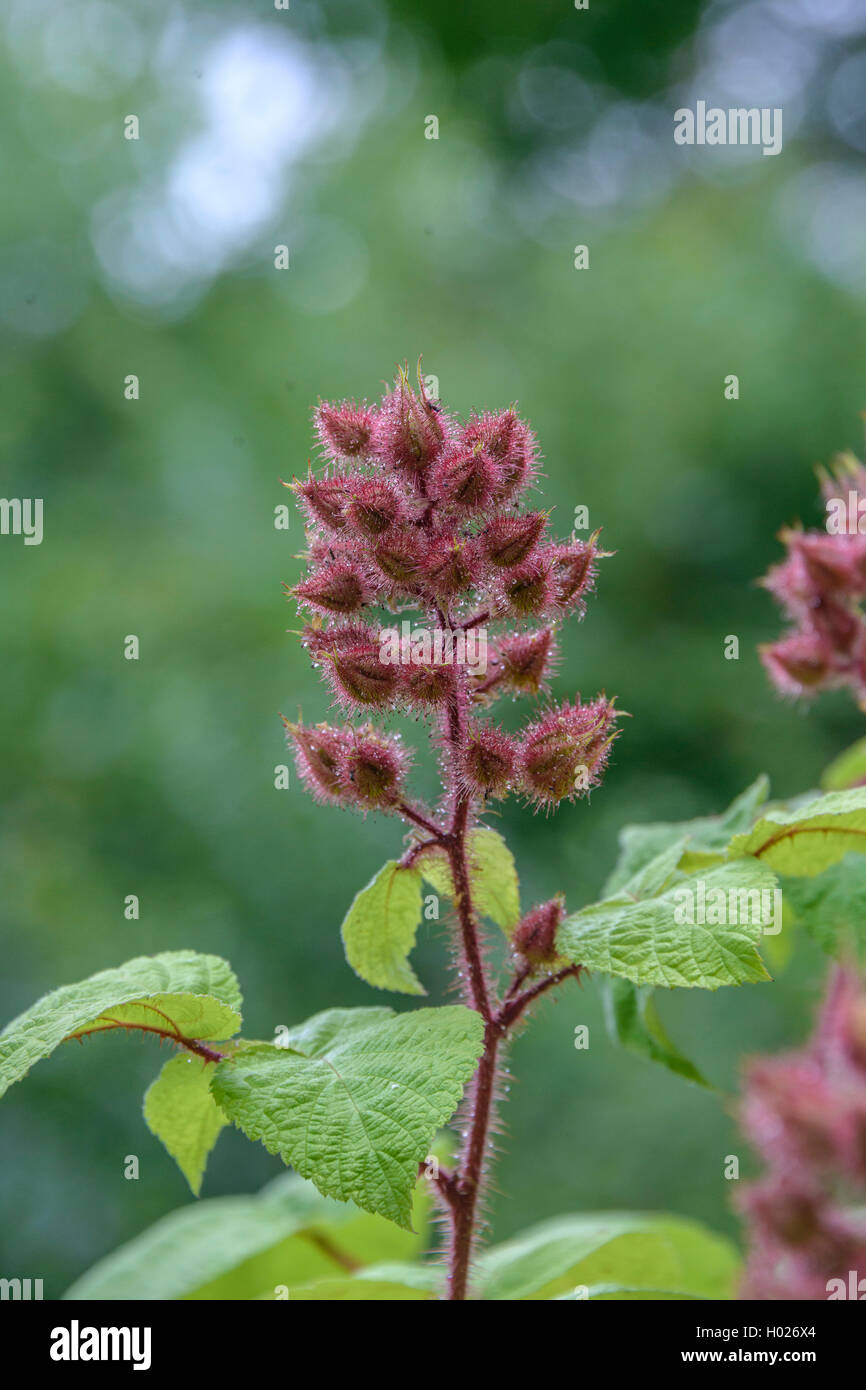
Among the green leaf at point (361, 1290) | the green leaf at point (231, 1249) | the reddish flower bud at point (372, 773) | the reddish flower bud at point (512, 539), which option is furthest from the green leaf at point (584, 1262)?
the reddish flower bud at point (512, 539)

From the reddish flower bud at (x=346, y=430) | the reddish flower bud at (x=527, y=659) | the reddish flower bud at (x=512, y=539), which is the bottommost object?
the reddish flower bud at (x=527, y=659)

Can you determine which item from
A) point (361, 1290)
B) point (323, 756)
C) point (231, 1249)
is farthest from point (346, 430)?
point (231, 1249)

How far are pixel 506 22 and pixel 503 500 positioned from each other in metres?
3.94

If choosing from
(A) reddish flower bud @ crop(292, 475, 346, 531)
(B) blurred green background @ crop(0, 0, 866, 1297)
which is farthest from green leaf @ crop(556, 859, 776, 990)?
(B) blurred green background @ crop(0, 0, 866, 1297)

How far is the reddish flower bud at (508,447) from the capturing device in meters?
0.53

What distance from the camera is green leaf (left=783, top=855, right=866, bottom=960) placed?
2.00 ft

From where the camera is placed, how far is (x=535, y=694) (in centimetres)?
55

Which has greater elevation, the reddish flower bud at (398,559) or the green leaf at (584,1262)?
the reddish flower bud at (398,559)

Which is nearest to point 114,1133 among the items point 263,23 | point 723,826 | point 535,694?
point 723,826

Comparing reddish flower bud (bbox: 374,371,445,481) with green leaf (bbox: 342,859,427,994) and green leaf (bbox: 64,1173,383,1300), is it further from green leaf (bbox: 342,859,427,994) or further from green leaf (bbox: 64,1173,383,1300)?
green leaf (bbox: 64,1173,383,1300)

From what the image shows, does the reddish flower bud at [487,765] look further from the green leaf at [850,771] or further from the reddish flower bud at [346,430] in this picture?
the green leaf at [850,771]

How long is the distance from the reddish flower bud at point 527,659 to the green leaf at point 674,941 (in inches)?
4.4
